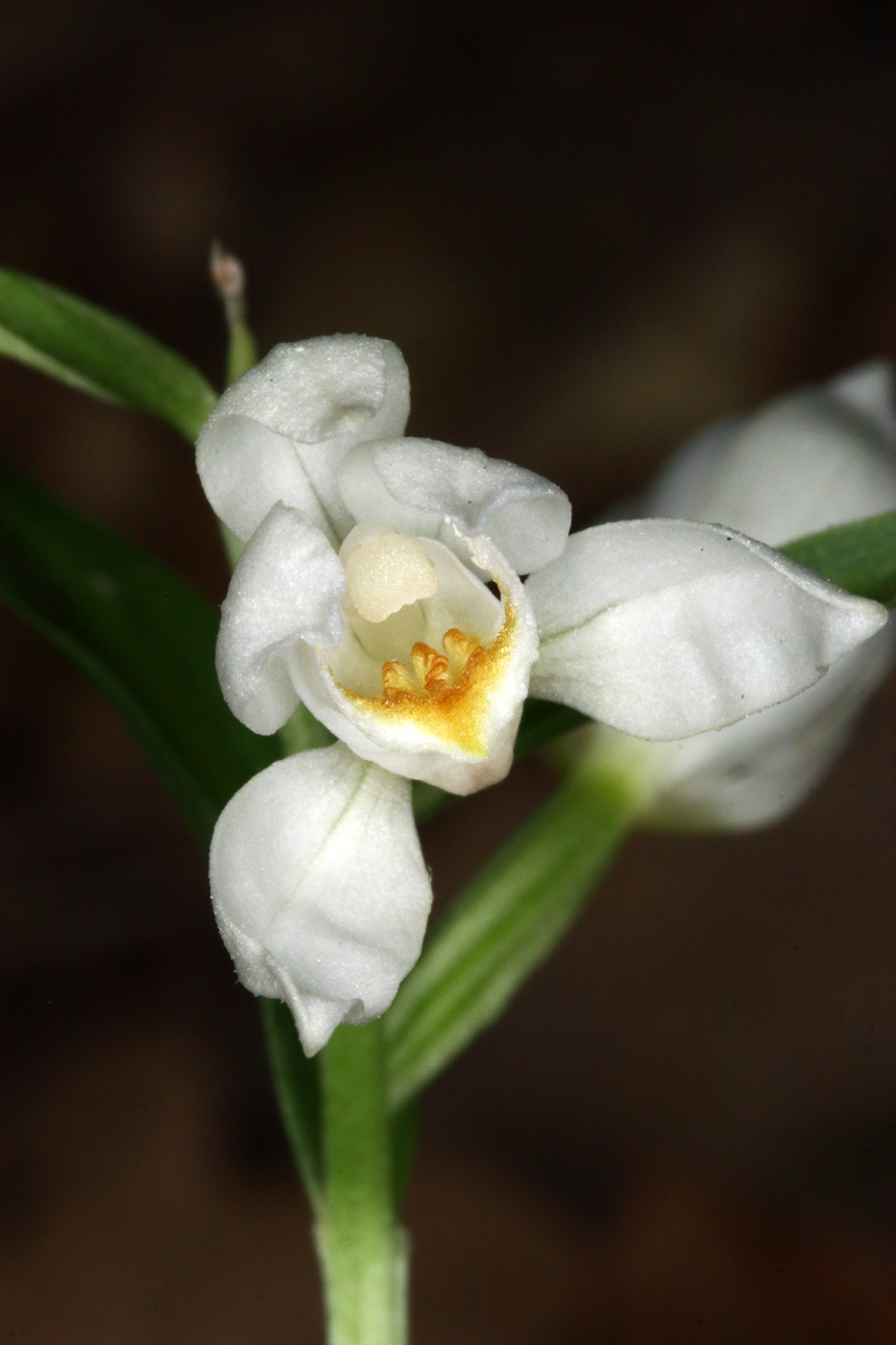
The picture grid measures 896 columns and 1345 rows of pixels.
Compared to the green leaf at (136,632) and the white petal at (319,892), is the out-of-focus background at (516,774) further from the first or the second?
the white petal at (319,892)

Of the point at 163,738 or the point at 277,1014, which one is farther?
the point at 163,738

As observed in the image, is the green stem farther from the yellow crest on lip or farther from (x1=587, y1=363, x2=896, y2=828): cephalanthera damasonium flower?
(x1=587, y1=363, x2=896, y2=828): cephalanthera damasonium flower

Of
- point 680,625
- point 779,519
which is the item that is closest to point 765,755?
point 779,519

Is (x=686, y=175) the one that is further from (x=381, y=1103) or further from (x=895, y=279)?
(x=381, y=1103)

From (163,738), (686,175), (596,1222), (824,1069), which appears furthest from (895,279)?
(163,738)

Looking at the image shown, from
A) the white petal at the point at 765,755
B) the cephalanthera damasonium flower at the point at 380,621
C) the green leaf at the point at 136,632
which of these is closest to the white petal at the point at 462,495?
the cephalanthera damasonium flower at the point at 380,621

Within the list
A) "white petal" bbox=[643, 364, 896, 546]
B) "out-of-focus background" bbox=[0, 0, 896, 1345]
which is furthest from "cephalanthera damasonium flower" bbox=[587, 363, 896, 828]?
"out-of-focus background" bbox=[0, 0, 896, 1345]
